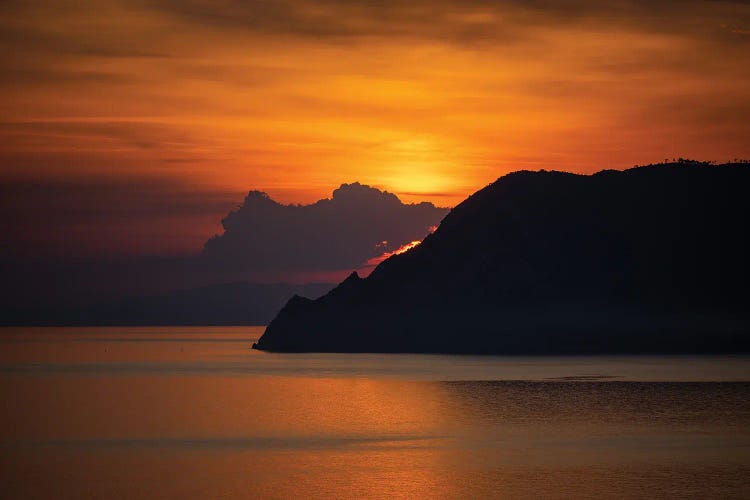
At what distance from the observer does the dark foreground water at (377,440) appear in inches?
2525

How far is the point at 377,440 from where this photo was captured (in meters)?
88.5

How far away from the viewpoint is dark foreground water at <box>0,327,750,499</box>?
64125 mm

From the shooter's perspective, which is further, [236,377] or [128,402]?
[236,377]

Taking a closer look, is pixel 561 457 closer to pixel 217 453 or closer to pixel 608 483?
pixel 608 483

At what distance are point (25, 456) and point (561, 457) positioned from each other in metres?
36.7

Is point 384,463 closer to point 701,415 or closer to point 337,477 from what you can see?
point 337,477

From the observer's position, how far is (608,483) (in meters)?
64.2

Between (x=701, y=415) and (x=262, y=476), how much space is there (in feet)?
179

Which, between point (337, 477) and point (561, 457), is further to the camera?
point (561, 457)

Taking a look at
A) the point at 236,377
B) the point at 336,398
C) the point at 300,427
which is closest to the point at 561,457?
the point at 300,427

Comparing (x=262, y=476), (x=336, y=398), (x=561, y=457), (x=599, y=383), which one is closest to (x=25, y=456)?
(x=262, y=476)

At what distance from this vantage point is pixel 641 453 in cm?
7800

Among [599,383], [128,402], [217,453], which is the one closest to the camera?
[217,453]

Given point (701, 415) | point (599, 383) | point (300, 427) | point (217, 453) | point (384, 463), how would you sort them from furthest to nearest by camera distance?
point (599, 383) → point (701, 415) → point (300, 427) → point (217, 453) → point (384, 463)
